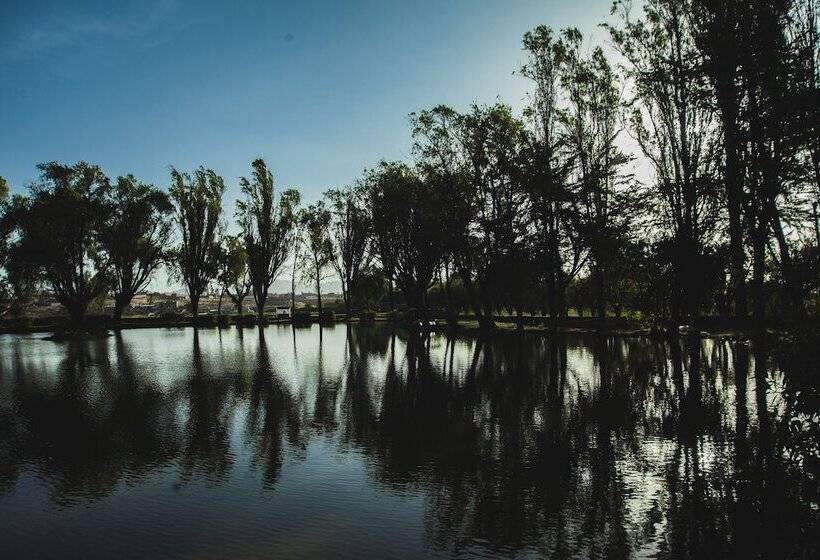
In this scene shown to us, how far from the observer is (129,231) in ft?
197

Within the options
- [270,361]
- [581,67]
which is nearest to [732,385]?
[270,361]

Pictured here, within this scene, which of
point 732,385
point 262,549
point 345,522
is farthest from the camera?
point 732,385

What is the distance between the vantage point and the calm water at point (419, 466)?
22.4 ft

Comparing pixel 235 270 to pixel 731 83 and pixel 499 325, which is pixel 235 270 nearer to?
pixel 499 325

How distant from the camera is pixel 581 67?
1544 inches

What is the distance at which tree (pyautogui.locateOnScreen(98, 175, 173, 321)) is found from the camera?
5906 centimetres

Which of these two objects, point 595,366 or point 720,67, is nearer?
point 720,67

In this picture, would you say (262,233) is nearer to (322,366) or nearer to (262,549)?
(322,366)

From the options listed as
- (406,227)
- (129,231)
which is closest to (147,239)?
(129,231)

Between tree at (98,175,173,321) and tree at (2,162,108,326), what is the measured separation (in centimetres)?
133

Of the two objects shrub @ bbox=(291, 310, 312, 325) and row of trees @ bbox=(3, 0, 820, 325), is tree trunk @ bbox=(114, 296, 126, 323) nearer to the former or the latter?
row of trees @ bbox=(3, 0, 820, 325)

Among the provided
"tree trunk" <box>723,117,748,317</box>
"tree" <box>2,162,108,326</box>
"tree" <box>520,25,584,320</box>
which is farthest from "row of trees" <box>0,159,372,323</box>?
"tree trunk" <box>723,117,748,317</box>

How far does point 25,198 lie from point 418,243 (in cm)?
3808

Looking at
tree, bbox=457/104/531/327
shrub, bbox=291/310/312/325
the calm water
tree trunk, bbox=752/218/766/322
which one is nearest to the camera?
the calm water
